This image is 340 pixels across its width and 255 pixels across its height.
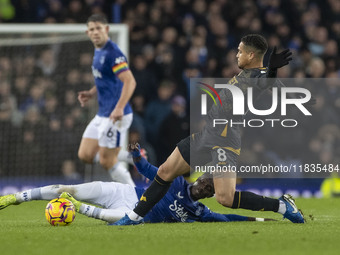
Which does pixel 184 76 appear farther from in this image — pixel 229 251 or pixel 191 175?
pixel 229 251

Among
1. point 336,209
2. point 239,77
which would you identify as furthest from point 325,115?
point 239,77

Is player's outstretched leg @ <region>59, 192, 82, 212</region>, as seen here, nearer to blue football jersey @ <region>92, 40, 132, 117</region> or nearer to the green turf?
the green turf

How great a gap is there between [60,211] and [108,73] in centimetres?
325

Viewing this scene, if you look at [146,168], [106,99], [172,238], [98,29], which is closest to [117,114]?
[106,99]

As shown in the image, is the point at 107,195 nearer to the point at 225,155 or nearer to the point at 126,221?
the point at 126,221

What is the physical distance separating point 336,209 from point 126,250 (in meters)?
5.56

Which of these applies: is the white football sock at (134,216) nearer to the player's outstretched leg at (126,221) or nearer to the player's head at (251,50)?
the player's outstretched leg at (126,221)

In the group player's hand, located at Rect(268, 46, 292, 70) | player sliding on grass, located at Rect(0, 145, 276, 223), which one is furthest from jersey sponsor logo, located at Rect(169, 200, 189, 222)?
player's hand, located at Rect(268, 46, 292, 70)

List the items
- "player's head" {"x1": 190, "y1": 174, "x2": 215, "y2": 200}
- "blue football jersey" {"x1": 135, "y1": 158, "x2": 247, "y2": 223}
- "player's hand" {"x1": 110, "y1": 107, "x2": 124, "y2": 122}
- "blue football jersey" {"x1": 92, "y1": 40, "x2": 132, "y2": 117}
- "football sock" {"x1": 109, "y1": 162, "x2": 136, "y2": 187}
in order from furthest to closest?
"football sock" {"x1": 109, "y1": 162, "x2": 136, "y2": 187} < "blue football jersey" {"x1": 92, "y1": 40, "x2": 132, "y2": 117} < "player's hand" {"x1": 110, "y1": 107, "x2": 124, "y2": 122} < "blue football jersey" {"x1": 135, "y1": 158, "x2": 247, "y2": 223} < "player's head" {"x1": 190, "y1": 174, "x2": 215, "y2": 200}

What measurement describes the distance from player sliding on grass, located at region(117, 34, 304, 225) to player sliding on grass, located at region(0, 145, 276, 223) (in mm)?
204

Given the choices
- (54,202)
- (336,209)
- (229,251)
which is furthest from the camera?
(336,209)

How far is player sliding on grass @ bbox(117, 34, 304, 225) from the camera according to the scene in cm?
714

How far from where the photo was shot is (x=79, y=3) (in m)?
15.5

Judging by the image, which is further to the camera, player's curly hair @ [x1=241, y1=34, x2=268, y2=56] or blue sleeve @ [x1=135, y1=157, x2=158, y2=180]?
blue sleeve @ [x1=135, y1=157, x2=158, y2=180]
